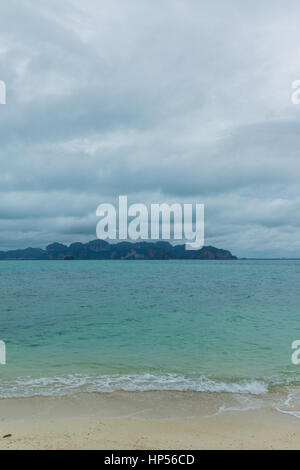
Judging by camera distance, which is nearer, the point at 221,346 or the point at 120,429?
the point at 120,429

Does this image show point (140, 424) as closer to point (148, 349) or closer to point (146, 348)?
point (148, 349)

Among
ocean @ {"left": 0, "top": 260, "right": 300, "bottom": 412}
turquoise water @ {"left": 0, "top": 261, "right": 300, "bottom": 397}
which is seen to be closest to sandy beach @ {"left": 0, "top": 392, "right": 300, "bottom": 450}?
ocean @ {"left": 0, "top": 260, "right": 300, "bottom": 412}

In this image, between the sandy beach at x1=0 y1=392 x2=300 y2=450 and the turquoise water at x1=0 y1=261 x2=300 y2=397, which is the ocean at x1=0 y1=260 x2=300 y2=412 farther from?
the sandy beach at x1=0 y1=392 x2=300 y2=450

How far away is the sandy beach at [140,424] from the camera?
29.6 feet

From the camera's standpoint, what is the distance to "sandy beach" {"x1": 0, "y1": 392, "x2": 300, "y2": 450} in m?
9.02

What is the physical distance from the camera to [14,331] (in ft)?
79.7

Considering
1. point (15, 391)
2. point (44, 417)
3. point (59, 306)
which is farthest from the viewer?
point (59, 306)

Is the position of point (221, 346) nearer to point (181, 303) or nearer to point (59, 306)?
point (181, 303)

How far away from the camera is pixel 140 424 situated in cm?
1035

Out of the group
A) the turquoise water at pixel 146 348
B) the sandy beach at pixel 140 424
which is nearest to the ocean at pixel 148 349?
the turquoise water at pixel 146 348

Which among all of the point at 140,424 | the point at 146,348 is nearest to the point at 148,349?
the point at 146,348

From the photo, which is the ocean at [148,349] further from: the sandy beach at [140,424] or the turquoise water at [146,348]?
the sandy beach at [140,424]
